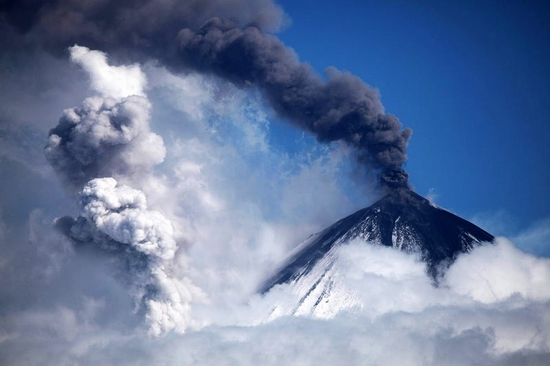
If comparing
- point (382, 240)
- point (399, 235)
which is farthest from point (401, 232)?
point (382, 240)

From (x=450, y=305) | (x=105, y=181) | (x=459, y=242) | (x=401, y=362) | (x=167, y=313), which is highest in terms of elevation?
→ (x=459, y=242)

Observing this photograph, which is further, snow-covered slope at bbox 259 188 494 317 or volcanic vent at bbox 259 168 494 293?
volcanic vent at bbox 259 168 494 293

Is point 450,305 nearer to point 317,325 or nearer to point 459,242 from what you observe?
point 459,242

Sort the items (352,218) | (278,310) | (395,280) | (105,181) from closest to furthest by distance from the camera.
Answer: (105,181) → (278,310) → (395,280) → (352,218)

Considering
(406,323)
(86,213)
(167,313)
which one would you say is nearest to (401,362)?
(406,323)

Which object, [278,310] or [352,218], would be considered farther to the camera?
[352,218]

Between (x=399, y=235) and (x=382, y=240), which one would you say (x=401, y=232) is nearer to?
(x=399, y=235)

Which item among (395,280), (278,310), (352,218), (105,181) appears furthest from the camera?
(352,218)
